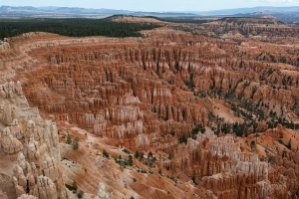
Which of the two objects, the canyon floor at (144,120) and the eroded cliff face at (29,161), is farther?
the canyon floor at (144,120)

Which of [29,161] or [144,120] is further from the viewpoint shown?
[144,120]

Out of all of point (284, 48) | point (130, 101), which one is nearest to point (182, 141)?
point (130, 101)

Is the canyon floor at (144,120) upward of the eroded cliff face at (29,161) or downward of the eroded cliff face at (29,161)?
downward

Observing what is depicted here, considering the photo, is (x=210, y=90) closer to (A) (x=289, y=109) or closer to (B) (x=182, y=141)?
(A) (x=289, y=109)

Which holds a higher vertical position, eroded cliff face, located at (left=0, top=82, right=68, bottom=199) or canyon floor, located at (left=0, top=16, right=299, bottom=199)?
eroded cliff face, located at (left=0, top=82, right=68, bottom=199)
